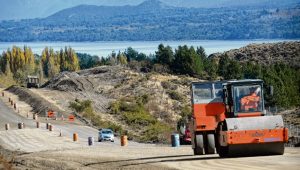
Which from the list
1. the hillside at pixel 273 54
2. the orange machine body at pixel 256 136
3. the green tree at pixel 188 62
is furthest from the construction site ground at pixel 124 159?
the hillside at pixel 273 54

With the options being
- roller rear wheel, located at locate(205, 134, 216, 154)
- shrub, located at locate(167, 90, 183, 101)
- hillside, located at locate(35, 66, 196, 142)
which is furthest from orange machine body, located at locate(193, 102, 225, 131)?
shrub, located at locate(167, 90, 183, 101)

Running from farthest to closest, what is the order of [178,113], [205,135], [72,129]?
[178,113] < [72,129] < [205,135]

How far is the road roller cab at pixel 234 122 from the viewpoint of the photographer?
114 feet

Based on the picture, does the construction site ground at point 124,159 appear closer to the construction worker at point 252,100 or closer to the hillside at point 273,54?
the construction worker at point 252,100

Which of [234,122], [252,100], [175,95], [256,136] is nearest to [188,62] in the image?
[175,95]

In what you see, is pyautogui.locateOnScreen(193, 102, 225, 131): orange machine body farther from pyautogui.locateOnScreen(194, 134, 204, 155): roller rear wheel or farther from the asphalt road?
the asphalt road

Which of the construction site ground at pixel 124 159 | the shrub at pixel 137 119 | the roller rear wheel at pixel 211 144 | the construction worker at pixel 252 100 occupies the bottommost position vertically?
the shrub at pixel 137 119

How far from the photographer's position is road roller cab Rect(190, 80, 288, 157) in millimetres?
34719

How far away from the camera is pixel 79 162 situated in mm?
39625

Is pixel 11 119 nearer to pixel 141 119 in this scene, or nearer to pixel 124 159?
pixel 141 119

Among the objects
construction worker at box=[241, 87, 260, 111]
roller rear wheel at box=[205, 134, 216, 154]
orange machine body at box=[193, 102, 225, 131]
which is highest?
construction worker at box=[241, 87, 260, 111]

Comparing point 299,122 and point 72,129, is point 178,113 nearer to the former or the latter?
point 72,129

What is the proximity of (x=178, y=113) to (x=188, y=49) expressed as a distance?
133 ft

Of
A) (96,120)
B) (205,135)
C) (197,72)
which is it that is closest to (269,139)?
(205,135)
